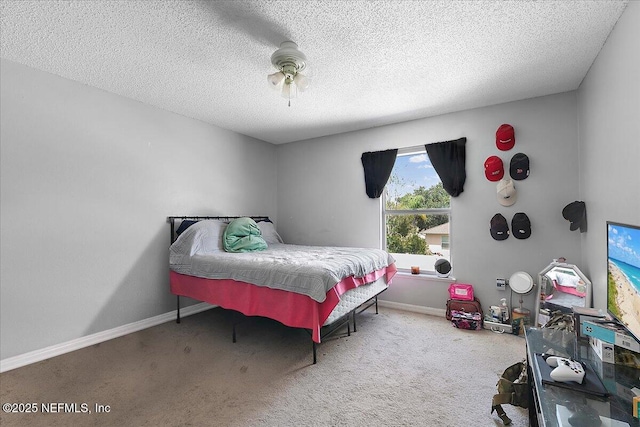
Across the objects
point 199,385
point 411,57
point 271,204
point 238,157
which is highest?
point 411,57

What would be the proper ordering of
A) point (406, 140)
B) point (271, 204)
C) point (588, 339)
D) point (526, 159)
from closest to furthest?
point (588, 339), point (526, 159), point (406, 140), point (271, 204)

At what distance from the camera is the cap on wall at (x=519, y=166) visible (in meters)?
3.00

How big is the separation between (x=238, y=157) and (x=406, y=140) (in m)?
2.50

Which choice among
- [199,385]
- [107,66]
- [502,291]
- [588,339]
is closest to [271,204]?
[107,66]

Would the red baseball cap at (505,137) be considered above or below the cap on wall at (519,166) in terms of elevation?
above

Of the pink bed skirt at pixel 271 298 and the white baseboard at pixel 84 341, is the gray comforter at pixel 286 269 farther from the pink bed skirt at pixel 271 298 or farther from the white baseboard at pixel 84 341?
the white baseboard at pixel 84 341

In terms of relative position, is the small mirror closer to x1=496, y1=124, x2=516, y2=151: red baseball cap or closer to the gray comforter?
x1=496, y1=124, x2=516, y2=151: red baseball cap

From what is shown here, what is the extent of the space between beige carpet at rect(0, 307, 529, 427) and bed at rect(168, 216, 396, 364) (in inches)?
11.0

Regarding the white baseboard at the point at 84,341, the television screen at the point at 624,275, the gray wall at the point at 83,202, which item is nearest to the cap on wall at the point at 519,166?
the television screen at the point at 624,275

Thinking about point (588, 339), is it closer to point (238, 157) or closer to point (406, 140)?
point (406, 140)

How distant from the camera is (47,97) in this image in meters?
2.50

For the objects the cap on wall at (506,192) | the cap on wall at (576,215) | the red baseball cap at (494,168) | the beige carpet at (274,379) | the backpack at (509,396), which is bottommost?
the beige carpet at (274,379)

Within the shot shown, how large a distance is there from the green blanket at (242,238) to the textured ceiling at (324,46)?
4.85ft

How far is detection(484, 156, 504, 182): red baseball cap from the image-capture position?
3.13 meters
